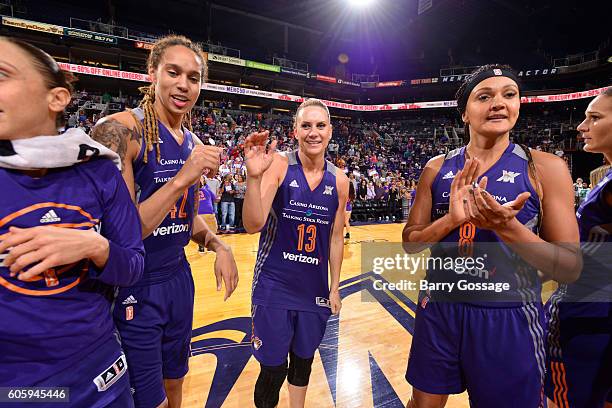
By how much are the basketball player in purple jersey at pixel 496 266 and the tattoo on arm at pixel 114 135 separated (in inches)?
66.4

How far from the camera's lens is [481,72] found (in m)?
1.88

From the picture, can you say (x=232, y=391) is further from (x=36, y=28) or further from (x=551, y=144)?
(x=551, y=144)

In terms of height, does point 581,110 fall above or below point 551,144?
above

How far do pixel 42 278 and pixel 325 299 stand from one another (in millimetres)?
1764

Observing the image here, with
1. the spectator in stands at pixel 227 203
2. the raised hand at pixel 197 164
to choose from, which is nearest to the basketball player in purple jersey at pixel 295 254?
the raised hand at pixel 197 164

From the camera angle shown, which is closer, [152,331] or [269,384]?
[152,331]

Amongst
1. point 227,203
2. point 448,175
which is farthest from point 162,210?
point 227,203

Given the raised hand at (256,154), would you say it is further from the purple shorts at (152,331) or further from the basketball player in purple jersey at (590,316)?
the basketball player in purple jersey at (590,316)

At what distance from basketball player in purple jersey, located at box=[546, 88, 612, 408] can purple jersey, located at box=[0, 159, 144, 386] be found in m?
2.30

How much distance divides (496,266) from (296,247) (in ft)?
4.20

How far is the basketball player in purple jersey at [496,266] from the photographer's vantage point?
5.32ft

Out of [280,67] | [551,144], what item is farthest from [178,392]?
[551,144]

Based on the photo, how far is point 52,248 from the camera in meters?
1.01

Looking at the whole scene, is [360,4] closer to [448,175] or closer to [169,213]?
[448,175]
